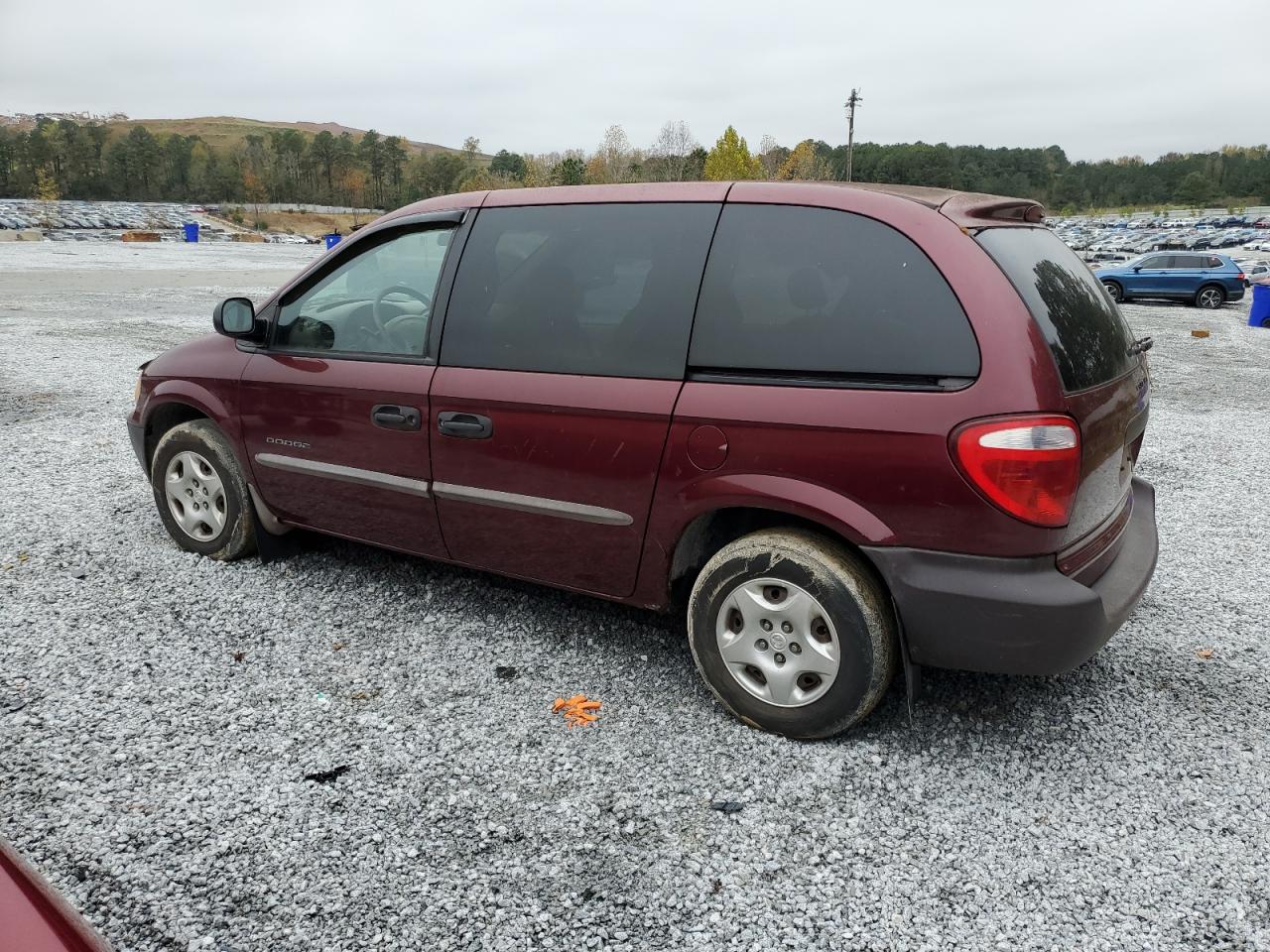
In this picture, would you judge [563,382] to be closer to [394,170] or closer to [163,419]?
[163,419]

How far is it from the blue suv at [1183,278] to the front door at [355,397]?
941 inches

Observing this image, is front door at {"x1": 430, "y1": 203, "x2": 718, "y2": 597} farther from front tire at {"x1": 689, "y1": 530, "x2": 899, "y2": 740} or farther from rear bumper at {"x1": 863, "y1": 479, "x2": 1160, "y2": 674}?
rear bumper at {"x1": 863, "y1": 479, "x2": 1160, "y2": 674}

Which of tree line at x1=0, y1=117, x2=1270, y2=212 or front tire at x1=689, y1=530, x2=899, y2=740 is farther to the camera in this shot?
tree line at x1=0, y1=117, x2=1270, y2=212

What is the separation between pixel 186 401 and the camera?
443cm

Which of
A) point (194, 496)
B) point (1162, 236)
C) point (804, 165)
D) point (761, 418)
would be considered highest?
point (804, 165)

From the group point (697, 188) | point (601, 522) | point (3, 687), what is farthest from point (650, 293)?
point (3, 687)

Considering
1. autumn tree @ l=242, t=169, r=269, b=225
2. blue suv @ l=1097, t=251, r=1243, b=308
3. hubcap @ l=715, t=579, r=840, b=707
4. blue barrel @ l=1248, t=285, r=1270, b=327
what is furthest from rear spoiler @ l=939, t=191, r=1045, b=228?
autumn tree @ l=242, t=169, r=269, b=225

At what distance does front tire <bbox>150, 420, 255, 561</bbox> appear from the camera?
14.5 feet

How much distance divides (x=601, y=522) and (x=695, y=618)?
48 cm

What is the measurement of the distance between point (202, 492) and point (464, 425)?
6.08 feet

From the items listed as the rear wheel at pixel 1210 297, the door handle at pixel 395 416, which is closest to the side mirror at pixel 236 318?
the door handle at pixel 395 416

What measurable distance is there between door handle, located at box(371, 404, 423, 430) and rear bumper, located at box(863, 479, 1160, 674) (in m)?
1.85

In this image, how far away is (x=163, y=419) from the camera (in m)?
4.73

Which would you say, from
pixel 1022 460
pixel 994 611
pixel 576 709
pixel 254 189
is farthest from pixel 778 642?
pixel 254 189
